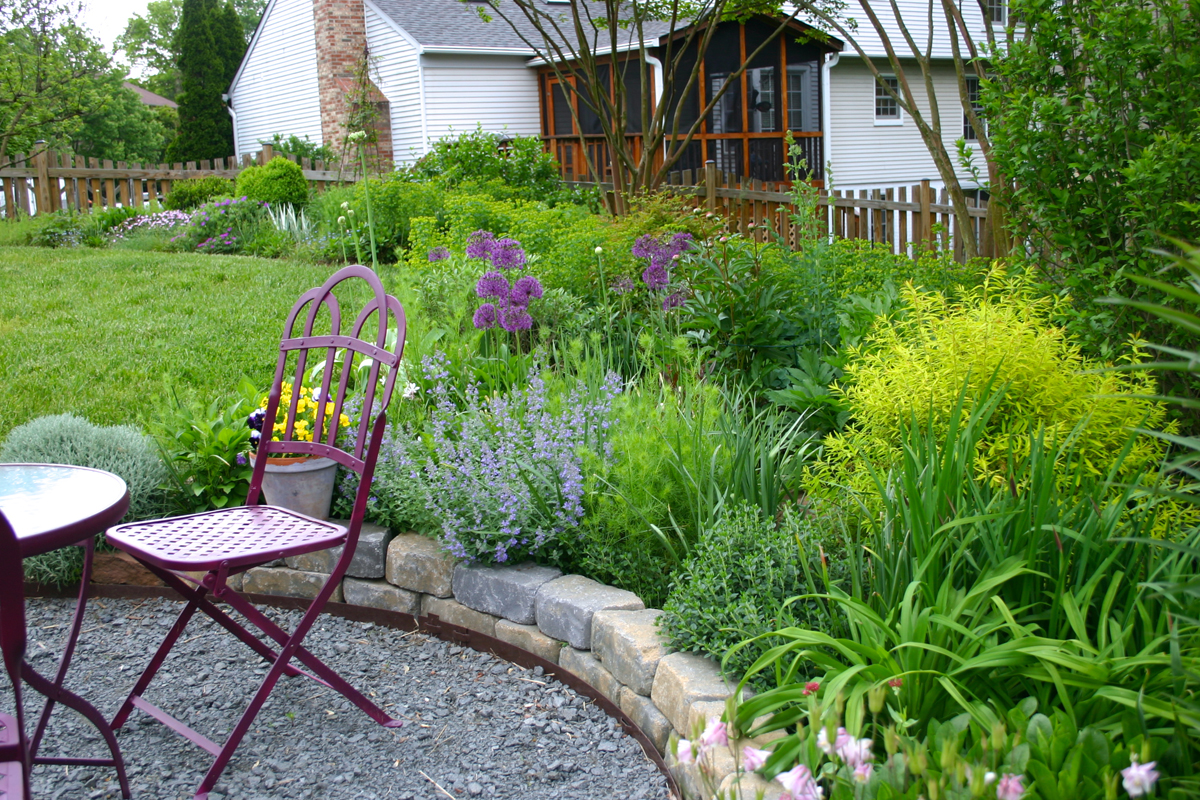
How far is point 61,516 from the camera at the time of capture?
1957mm

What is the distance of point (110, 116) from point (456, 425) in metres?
35.8

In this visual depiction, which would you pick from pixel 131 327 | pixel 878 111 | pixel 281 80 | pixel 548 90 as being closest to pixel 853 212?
pixel 131 327

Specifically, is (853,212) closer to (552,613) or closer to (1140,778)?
(552,613)

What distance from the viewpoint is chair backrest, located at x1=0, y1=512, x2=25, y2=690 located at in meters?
1.44

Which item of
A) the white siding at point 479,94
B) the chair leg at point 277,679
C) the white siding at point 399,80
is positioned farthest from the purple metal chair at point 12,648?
the white siding at point 399,80

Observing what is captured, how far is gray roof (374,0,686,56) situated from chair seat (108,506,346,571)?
17.0 metres

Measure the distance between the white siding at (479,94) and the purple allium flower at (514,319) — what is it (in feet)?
50.7

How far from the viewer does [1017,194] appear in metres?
3.05

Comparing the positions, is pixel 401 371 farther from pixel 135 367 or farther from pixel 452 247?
pixel 452 247

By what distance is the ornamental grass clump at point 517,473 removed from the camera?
280 cm

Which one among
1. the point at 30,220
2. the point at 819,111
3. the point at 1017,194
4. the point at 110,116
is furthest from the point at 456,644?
the point at 110,116

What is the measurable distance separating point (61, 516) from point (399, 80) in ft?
63.0

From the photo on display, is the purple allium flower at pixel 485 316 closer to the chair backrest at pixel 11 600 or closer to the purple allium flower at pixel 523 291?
A: the purple allium flower at pixel 523 291

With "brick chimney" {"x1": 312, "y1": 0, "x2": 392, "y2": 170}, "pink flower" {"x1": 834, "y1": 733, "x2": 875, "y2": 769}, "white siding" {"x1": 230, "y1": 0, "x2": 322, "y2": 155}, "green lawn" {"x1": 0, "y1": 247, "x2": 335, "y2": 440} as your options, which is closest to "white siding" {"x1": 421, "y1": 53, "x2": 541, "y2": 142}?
"brick chimney" {"x1": 312, "y1": 0, "x2": 392, "y2": 170}
